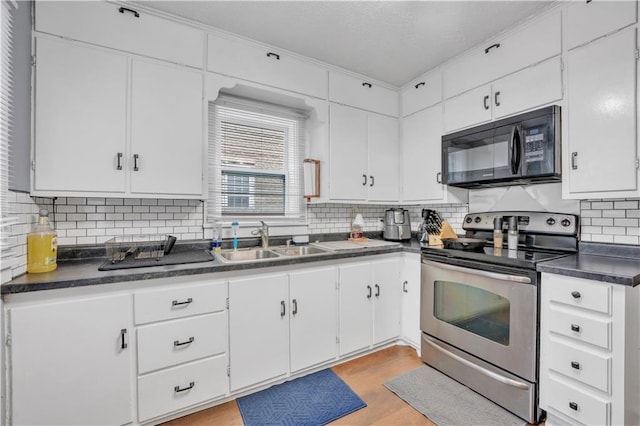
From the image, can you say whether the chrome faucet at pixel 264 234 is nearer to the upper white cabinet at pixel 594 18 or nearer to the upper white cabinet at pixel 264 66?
the upper white cabinet at pixel 264 66

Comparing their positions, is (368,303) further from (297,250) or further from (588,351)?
(588,351)

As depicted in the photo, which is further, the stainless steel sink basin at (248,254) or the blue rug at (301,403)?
the stainless steel sink basin at (248,254)

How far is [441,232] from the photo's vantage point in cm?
248

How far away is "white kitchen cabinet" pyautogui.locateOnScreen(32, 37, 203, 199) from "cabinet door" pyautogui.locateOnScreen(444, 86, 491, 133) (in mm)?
2131

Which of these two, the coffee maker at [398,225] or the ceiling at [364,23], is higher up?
the ceiling at [364,23]

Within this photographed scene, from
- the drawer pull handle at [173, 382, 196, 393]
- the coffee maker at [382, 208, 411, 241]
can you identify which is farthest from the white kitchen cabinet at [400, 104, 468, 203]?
the drawer pull handle at [173, 382, 196, 393]

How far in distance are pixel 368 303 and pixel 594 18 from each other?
96.6 inches

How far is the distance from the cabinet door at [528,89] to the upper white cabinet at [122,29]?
2.32 meters

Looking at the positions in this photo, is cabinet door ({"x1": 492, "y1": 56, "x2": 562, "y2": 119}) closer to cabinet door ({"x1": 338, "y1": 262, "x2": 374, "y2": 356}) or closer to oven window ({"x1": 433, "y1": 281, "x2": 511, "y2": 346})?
oven window ({"x1": 433, "y1": 281, "x2": 511, "y2": 346})

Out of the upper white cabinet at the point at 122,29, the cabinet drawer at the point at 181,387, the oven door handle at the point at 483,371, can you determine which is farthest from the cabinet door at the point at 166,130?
the oven door handle at the point at 483,371

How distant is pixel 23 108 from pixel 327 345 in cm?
242

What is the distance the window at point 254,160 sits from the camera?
2463mm

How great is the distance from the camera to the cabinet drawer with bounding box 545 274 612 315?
137 cm

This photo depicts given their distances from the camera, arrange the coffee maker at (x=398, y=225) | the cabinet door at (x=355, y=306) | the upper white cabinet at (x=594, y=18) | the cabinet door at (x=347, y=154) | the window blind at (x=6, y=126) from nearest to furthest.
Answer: the window blind at (x=6, y=126)
the upper white cabinet at (x=594, y=18)
the cabinet door at (x=355, y=306)
the cabinet door at (x=347, y=154)
the coffee maker at (x=398, y=225)
